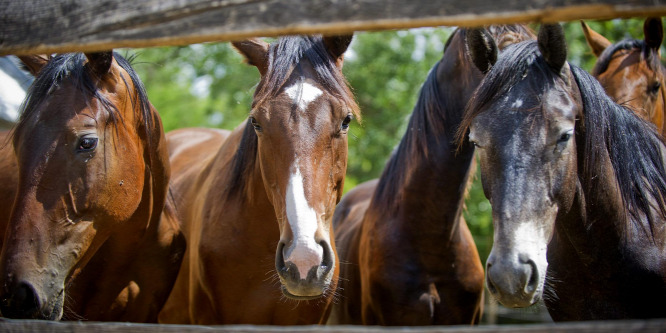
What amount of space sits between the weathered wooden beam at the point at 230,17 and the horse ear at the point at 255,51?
1453 millimetres

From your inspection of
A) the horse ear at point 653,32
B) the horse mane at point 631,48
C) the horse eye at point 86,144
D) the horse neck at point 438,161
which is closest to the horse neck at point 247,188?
the horse eye at point 86,144

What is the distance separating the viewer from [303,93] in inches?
105

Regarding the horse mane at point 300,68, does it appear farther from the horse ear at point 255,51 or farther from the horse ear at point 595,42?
the horse ear at point 595,42

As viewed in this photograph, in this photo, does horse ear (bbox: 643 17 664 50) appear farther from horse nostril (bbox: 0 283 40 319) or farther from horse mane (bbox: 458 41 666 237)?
horse nostril (bbox: 0 283 40 319)

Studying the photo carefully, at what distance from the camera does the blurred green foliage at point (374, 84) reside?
41.2ft

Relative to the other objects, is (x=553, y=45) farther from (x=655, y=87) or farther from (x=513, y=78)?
(x=655, y=87)

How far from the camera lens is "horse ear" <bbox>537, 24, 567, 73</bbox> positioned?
241 centimetres

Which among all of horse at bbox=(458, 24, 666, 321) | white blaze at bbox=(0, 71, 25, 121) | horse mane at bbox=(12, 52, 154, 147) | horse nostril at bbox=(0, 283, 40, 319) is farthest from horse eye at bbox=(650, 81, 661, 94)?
white blaze at bbox=(0, 71, 25, 121)

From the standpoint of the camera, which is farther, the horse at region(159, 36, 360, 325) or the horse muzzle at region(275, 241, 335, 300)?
the horse at region(159, 36, 360, 325)

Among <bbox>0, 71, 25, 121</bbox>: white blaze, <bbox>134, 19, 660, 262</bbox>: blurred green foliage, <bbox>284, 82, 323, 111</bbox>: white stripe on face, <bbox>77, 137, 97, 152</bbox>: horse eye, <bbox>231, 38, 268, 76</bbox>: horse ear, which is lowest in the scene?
<bbox>134, 19, 660, 262</bbox>: blurred green foliage

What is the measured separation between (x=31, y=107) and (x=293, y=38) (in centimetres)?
125

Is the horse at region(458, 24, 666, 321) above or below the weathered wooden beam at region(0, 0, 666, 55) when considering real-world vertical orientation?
below

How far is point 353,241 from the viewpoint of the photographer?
424cm

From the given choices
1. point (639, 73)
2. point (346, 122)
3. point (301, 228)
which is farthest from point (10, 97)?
point (639, 73)
